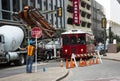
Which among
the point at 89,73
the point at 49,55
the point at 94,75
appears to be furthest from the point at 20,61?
the point at 94,75

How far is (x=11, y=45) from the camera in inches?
1172

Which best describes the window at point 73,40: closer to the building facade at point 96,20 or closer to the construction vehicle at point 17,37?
the construction vehicle at point 17,37

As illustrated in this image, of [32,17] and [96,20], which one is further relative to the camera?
[96,20]

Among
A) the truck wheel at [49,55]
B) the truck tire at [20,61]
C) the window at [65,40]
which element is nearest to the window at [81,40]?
the window at [65,40]

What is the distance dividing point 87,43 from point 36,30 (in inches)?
614

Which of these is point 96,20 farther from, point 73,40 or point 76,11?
point 73,40

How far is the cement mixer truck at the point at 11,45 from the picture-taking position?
28328 mm

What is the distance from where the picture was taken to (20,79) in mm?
17641

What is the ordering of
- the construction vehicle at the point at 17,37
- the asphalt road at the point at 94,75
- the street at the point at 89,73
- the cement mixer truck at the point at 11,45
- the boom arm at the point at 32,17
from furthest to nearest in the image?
the boom arm at the point at 32,17 → the construction vehicle at the point at 17,37 → the cement mixer truck at the point at 11,45 → the street at the point at 89,73 → the asphalt road at the point at 94,75

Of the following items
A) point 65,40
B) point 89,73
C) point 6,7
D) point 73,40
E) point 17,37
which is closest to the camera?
point 89,73

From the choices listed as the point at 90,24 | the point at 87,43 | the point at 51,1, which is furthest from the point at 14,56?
the point at 90,24

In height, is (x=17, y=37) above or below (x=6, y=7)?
below

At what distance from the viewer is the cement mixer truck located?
28.3 metres

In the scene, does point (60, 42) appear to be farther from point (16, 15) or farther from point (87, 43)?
point (16, 15)
